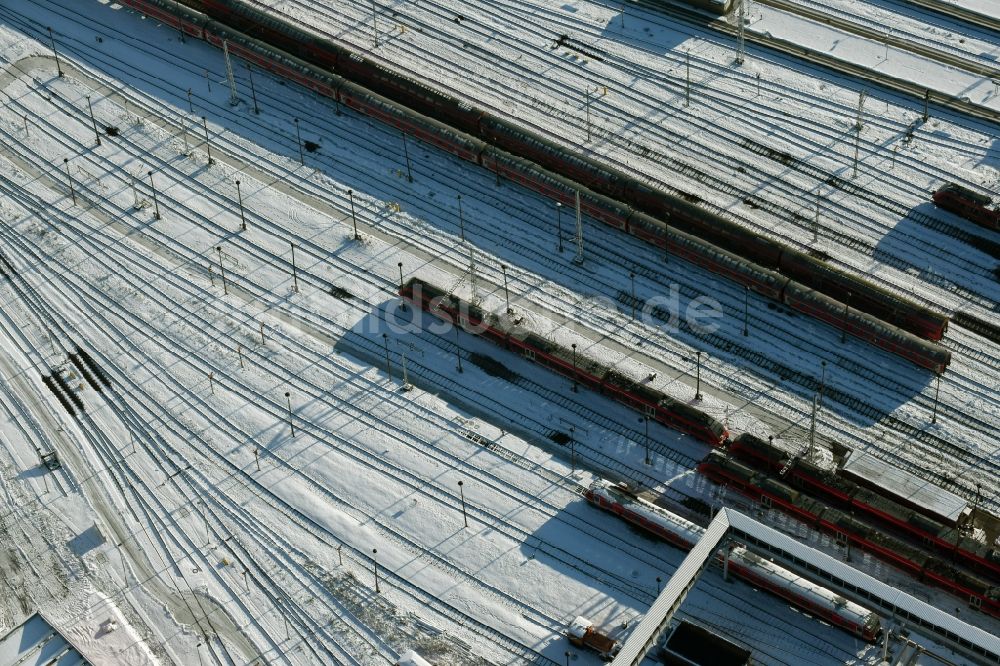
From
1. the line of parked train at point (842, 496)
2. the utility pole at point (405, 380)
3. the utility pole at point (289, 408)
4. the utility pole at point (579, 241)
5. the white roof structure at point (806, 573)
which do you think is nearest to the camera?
the white roof structure at point (806, 573)

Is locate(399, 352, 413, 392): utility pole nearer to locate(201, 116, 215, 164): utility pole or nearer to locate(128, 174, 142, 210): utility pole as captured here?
locate(128, 174, 142, 210): utility pole

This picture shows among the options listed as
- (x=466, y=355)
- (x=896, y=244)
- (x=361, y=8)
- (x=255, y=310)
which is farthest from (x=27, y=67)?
(x=896, y=244)

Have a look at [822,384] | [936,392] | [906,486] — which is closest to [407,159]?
[822,384]

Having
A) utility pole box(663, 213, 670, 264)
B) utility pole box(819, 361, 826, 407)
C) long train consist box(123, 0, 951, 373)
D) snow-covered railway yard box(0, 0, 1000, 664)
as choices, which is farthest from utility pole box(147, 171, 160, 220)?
utility pole box(819, 361, 826, 407)

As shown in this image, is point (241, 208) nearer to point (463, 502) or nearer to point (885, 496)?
point (463, 502)

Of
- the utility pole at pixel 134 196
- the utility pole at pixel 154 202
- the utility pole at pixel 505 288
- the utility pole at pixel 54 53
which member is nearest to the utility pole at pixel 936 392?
the utility pole at pixel 505 288

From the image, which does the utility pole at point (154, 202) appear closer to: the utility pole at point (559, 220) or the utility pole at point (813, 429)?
the utility pole at point (559, 220)
